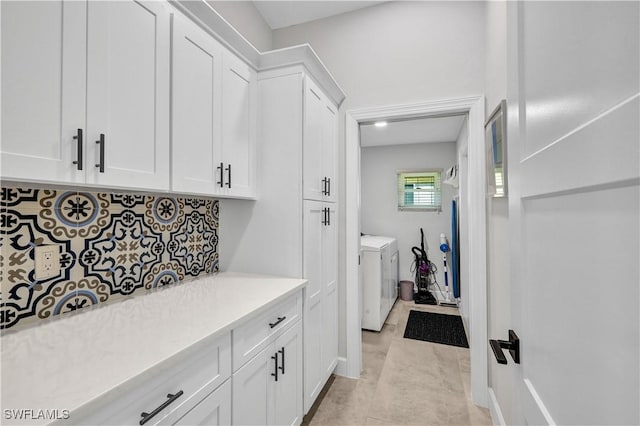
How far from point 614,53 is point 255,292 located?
1412 mm

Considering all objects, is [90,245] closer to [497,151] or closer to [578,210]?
[578,210]

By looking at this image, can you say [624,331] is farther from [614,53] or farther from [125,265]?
[125,265]

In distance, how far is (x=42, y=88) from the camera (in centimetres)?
82

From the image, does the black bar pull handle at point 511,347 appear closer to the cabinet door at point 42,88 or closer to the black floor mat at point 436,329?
the cabinet door at point 42,88

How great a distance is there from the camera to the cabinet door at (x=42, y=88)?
76 cm

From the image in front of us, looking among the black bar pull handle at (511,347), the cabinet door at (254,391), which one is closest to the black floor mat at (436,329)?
the cabinet door at (254,391)

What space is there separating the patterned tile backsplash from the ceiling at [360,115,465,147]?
258 cm

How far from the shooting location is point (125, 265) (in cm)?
136

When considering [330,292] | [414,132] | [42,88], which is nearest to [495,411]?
[330,292]

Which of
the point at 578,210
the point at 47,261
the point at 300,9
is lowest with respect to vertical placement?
the point at 47,261

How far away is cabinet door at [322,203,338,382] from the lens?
2061mm

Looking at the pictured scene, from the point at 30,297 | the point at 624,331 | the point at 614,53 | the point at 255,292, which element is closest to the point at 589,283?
the point at 624,331

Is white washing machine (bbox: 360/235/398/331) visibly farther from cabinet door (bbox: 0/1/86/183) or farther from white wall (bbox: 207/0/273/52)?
cabinet door (bbox: 0/1/86/183)

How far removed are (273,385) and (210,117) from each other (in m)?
1.34
